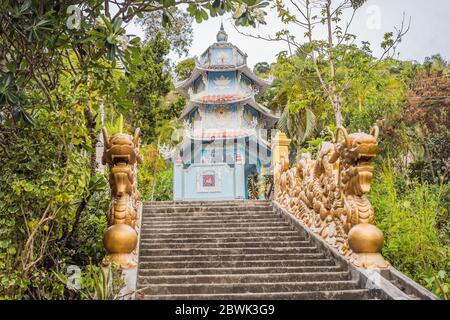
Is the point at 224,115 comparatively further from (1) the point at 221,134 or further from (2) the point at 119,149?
(2) the point at 119,149

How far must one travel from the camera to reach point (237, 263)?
18.1 feet

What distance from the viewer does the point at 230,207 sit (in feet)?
26.2

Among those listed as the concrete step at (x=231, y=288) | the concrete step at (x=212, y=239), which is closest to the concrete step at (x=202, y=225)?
the concrete step at (x=212, y=239)

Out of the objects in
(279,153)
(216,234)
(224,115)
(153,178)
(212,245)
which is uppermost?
(224,115)

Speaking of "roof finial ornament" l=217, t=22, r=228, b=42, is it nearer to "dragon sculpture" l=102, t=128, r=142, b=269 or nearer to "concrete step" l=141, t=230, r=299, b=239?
"concrete step" l=141, t=230, r=299, b=239

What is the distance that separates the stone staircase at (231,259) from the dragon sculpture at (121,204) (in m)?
0.37

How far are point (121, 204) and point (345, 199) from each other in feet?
8.26

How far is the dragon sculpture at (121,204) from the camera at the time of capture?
15.7ft

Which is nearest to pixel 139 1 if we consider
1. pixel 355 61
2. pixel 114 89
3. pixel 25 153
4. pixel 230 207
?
pixel 114 89

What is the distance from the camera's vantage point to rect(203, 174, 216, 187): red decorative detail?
14.5 m

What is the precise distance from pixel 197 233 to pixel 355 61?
5.06 metres

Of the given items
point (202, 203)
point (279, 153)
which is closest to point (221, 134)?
point (279, 153)

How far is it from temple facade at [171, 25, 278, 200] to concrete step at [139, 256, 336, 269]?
35.5 ft

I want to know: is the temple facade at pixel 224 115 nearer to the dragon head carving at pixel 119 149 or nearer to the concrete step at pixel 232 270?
the concrete step at pixel 232 270
